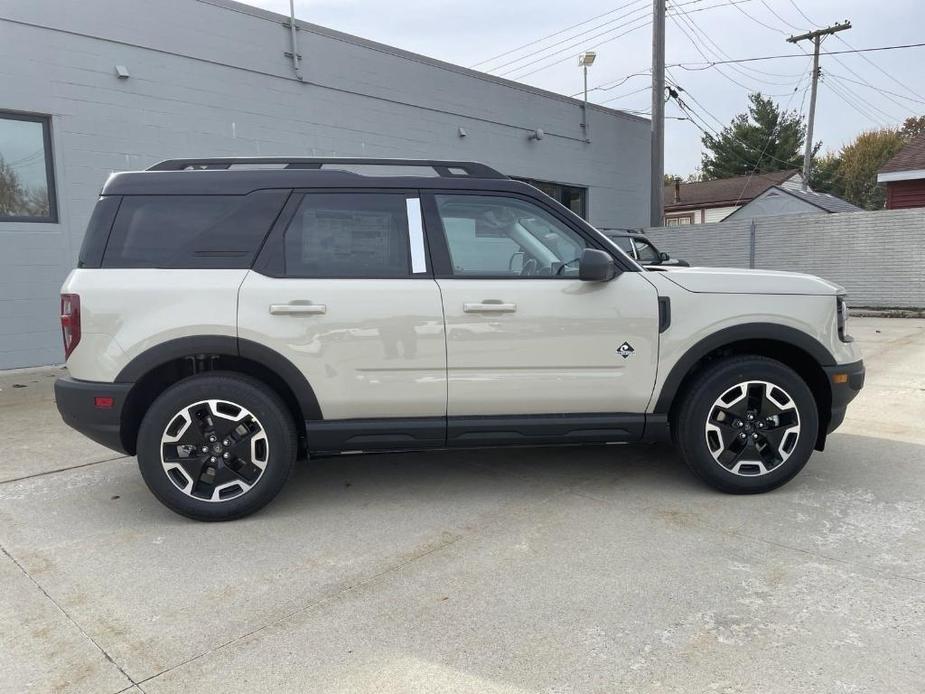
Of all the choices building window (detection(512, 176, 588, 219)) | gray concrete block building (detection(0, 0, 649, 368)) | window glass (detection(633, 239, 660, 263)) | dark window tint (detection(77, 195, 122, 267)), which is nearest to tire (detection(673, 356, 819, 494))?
dark window tint (detection(77, 195, 122, 267))

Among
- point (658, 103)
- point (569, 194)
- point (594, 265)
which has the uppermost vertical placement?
point (658, 103)

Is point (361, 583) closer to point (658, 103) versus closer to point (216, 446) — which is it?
point (216, 446)

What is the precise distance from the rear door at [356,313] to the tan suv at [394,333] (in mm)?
11

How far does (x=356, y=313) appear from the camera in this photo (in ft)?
12.1

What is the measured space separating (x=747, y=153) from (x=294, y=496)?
160ft

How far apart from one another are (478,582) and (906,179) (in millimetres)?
20143

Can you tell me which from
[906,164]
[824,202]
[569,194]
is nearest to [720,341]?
[569,194]

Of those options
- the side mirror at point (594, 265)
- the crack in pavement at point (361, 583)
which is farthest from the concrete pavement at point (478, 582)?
the side mirror at point (594, 265)

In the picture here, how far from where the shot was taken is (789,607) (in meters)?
2.80

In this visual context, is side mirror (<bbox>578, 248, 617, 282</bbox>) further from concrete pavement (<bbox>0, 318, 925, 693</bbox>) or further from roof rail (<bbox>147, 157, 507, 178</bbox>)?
concrete pavement (<bbox>0, 318, 925, 693</bbox>)

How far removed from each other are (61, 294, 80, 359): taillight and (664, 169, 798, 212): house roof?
39.3 meters

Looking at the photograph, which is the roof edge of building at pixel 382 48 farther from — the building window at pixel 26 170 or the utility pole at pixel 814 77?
the utility pole at pixel 814 77

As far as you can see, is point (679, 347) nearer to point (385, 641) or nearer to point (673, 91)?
point (385, 641)

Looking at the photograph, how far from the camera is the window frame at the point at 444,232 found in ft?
12.5
